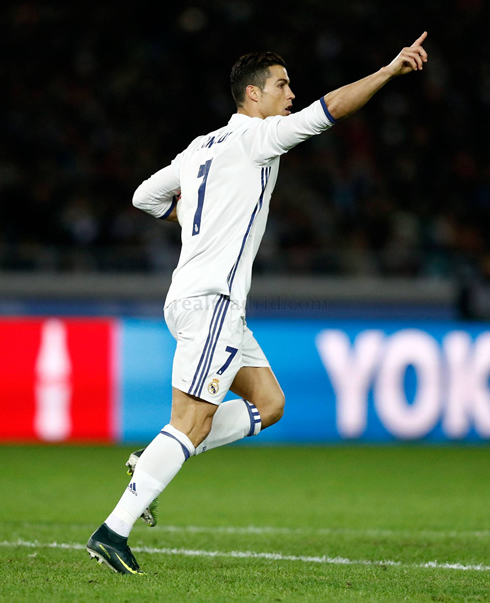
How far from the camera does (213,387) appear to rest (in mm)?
3896

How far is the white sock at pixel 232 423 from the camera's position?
166 inches

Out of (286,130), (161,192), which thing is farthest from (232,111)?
(286,130)

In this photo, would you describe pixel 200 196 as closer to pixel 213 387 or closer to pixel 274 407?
pixel 213 387

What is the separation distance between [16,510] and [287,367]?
4.52 m

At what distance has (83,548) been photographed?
15.0ft

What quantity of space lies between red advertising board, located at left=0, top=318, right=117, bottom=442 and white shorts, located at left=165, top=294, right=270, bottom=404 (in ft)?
19.6

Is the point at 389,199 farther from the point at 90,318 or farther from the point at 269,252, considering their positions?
the point at 90,318

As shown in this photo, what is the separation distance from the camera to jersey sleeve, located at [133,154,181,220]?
438 centimetres

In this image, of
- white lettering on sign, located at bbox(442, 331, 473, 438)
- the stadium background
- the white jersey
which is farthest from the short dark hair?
white lettering on sign, located at bbox(442, 331, 473, 438)

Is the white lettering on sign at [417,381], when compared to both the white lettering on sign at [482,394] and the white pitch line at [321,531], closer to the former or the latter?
the white lettering on sign at [482,394]

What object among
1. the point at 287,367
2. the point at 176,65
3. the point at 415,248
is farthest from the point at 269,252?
the point at 176,65

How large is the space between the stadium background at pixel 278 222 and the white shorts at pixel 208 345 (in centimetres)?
587

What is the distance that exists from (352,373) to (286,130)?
6325 mm

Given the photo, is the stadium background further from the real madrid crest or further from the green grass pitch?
the real madrid crest
